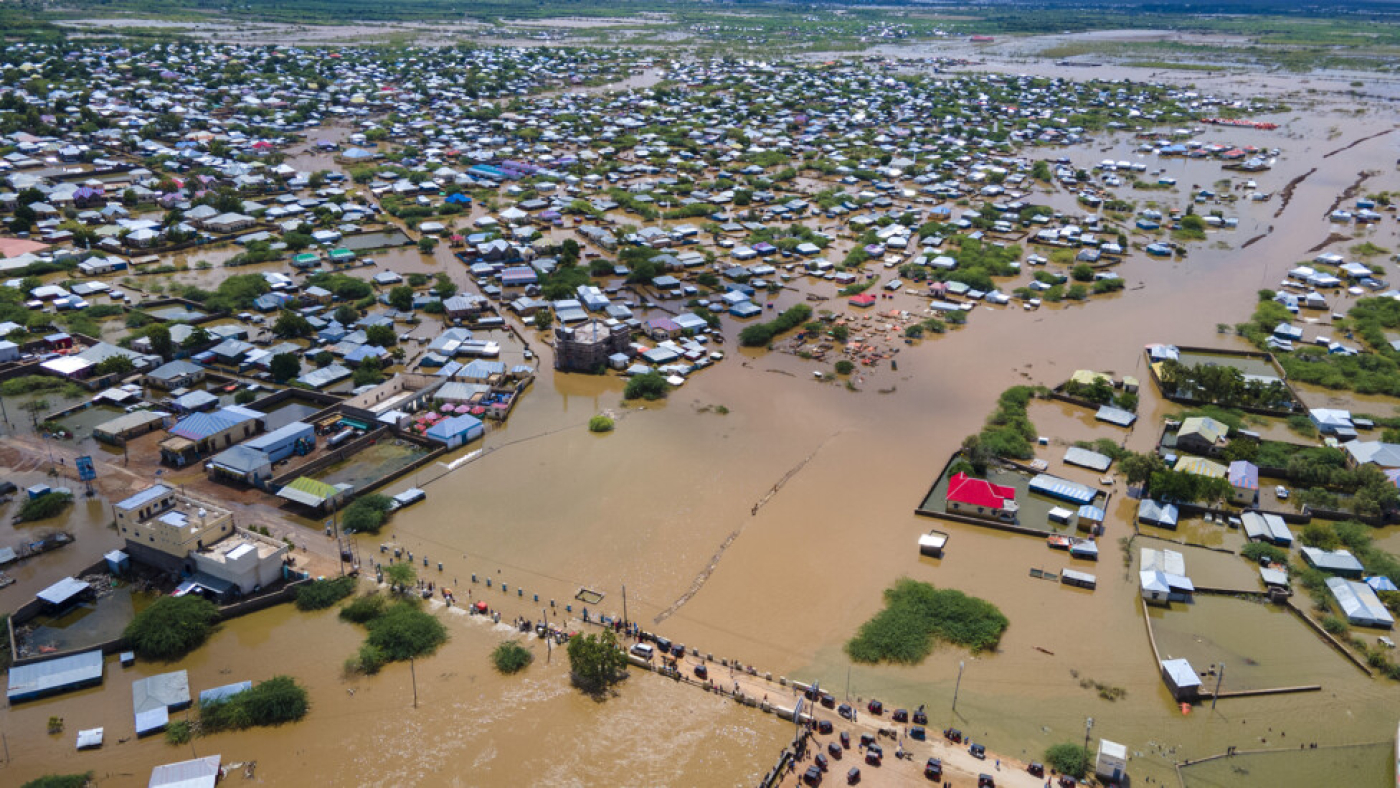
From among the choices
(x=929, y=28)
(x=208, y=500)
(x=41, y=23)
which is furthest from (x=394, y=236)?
(x=929, y=28)

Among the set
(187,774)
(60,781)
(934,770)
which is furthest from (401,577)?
(934,770)

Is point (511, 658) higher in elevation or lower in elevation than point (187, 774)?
higher

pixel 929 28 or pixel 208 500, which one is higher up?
pixel 929 28

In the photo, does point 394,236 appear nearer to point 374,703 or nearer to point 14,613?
point 14,613

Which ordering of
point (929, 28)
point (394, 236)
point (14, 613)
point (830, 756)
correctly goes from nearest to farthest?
point (830, 756) → point (14, 613) → point (394, 236) → point (929, 28)

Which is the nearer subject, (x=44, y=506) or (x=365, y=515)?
(x=365, y=515)

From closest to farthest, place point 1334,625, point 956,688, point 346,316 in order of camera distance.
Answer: point 956,688
point 1334,625
point 346,316

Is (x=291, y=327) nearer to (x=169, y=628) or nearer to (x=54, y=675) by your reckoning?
(x=169, y=628)

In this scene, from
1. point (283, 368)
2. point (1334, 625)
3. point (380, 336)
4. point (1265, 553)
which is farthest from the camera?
point (380, 336)
